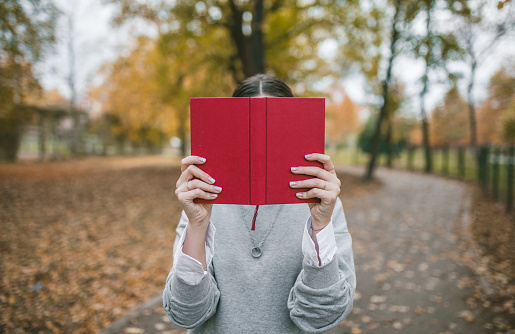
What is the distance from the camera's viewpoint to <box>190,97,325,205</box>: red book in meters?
1.19

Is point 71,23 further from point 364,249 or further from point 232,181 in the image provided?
point 232,181

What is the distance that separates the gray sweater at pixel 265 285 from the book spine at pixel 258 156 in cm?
32

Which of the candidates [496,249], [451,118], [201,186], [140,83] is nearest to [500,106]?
[451,118]

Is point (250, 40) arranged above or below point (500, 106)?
above

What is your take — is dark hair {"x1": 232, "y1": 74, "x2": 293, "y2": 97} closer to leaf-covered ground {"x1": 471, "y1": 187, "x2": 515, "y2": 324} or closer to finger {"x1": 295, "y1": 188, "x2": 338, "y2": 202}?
finger {"x1": 295, "y1": 188, "x2": 338, "y2": 202}

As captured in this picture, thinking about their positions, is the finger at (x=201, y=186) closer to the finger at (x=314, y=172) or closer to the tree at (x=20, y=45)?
the finger at (x=314, y=172)

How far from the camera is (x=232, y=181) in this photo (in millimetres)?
1204

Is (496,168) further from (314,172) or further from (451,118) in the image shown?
(451,118)

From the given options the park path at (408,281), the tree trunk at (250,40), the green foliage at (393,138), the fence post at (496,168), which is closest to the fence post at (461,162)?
the fence post at (496,168)

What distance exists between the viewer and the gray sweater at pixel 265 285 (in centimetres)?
126

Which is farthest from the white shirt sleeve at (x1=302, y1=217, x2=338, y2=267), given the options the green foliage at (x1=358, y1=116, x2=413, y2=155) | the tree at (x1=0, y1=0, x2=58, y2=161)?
the green foliage at (x1=358, y1=116, x2=413, y2=155)

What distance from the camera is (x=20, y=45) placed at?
7980 millimetres

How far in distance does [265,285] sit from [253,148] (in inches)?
24.0

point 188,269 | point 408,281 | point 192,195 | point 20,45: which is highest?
point 20,45
